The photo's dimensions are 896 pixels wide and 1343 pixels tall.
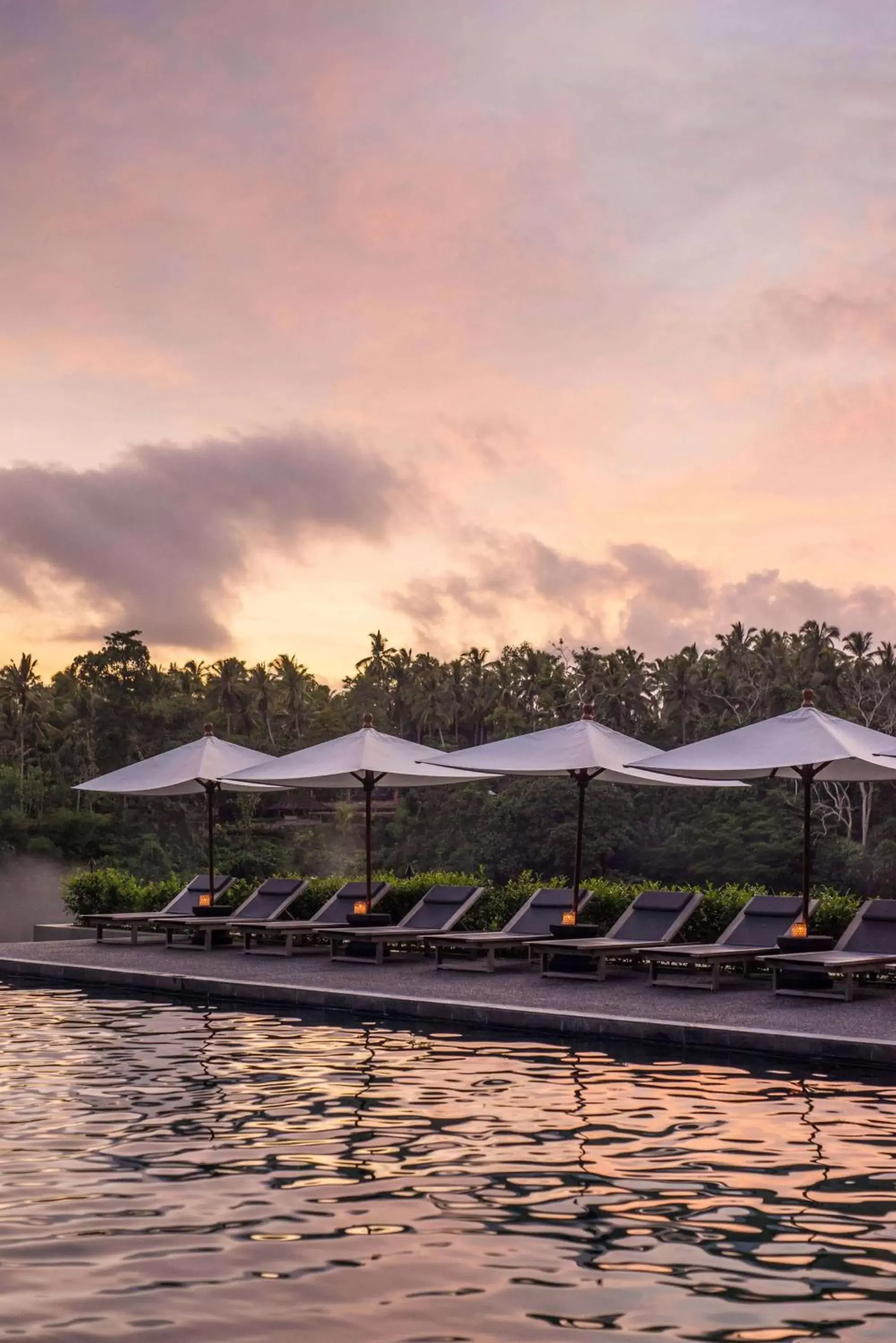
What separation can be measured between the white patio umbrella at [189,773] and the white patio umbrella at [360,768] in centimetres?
85

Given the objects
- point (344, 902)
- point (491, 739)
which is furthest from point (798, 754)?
point (491, 739)

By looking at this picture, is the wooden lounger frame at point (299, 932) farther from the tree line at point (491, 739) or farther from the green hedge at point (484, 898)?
the tree line at point (491, 739)

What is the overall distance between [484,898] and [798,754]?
5.76m

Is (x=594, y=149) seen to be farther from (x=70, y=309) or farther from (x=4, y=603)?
(x=4, y=603)

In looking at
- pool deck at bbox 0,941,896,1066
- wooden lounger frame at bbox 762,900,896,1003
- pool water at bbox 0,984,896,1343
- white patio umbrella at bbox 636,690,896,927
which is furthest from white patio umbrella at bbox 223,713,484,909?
pool water at bbox 0,984,896,1343

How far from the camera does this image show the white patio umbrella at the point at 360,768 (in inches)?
660

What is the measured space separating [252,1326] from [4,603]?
3450 centimetres

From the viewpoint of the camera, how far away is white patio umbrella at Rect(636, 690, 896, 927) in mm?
12953

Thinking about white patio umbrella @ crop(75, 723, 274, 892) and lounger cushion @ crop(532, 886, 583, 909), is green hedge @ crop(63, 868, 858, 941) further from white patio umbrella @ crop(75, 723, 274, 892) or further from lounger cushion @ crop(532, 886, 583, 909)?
white patio umbrella @ crop(75, 723, 274, 892)

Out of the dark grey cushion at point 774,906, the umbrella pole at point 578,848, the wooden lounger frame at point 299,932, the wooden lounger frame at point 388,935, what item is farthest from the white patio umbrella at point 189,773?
the dark grey cushion at point 774,906

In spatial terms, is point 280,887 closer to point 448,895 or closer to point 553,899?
point 448,895

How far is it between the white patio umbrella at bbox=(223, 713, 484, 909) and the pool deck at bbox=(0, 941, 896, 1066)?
201cm

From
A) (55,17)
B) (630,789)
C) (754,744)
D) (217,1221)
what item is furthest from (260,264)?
(630,789)

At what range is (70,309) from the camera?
71.9 feet
